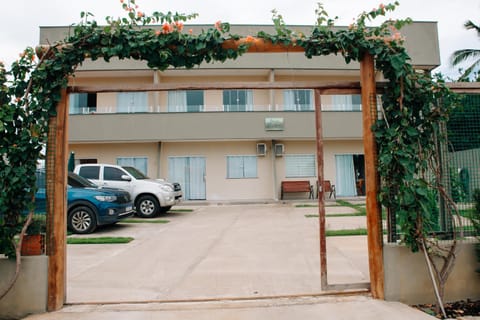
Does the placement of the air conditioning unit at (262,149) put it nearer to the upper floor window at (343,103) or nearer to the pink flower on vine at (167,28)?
the upper floor window at (343,103)

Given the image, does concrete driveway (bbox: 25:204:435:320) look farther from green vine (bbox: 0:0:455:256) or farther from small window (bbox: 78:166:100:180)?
small window (bbox: 78:166:100:180)

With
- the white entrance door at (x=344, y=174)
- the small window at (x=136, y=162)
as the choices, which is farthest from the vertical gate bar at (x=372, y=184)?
the small window at (x=136, y=162)

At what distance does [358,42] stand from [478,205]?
2.46 m

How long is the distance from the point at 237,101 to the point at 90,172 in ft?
30.7

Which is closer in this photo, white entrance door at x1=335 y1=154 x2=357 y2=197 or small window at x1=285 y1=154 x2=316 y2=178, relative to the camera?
small window at x1=285 y1=154 x2=316 y2=178

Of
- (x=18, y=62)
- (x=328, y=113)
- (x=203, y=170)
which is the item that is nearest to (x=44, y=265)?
(x=18, y=62)

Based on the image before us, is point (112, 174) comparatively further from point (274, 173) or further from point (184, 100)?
point (274, 173)

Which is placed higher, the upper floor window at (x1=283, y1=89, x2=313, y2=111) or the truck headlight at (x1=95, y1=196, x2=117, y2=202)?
the upper floor window at (x1=283, y1=89, x2=313, y2=111)

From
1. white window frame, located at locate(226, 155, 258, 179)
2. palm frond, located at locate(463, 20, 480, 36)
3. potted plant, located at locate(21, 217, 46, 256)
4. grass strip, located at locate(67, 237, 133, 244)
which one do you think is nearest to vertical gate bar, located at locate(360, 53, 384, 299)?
potted plant, located at locate(21, 217, 46, 256)

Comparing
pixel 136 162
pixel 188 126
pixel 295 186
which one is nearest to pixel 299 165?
pixel 295 186

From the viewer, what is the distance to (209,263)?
5973mm

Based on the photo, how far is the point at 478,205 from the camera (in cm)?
428

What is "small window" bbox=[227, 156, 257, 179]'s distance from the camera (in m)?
18.1

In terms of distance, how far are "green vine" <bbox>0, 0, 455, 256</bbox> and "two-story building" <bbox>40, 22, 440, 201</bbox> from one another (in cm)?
1273
